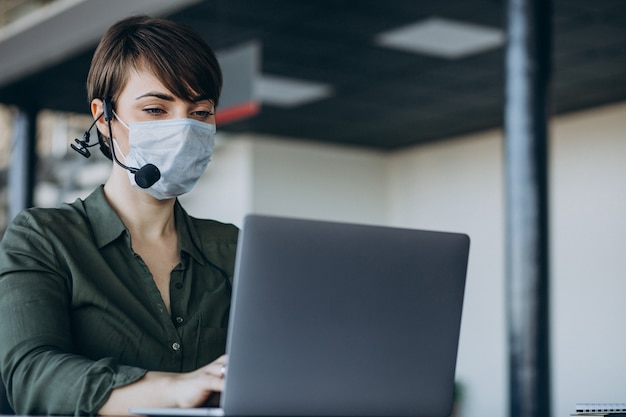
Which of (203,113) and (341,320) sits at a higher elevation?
(203,113)

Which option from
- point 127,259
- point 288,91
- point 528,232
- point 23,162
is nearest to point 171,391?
point 127,259

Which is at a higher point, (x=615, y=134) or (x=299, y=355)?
(x=615, y=134)

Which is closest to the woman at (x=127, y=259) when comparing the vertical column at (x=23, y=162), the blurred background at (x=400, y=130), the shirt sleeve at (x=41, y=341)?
the shirt sleeve at (x=41, y=341)

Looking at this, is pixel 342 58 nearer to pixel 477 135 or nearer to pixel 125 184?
pixel 477 135

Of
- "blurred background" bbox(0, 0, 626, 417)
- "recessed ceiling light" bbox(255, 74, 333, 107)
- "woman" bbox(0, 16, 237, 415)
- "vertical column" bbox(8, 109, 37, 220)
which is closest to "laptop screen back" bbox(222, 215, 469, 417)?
"woman" bbox(0, 16, 237, 415)

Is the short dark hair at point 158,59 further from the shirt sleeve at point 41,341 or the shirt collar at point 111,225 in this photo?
the shirt sleeve at point 41,341

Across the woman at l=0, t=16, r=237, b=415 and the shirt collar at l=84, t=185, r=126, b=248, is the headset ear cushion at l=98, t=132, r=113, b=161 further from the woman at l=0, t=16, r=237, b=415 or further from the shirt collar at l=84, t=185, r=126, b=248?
the shirt collar at l=84, t=185, r=126, b=248

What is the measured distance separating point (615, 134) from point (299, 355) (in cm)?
825

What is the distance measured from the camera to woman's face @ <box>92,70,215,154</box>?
61.0 inches

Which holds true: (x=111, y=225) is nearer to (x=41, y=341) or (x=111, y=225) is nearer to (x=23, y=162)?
(x=41, y=341)

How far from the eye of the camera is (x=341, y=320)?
124 centimetres

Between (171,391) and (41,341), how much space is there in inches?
9.4

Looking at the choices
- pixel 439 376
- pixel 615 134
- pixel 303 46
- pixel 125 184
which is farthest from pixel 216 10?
pixel 439 376

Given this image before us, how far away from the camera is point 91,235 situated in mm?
1565
